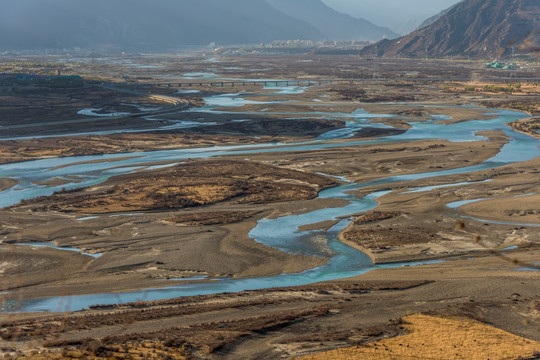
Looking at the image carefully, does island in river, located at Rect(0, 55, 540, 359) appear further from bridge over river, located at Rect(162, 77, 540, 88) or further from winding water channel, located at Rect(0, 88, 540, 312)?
bridge over river, located at Rect(162, 77, 540, 88)

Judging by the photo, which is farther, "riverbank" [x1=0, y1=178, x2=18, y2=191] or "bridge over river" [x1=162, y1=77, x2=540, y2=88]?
"bridge over river" [x1=162, y1=77, x2=540, y2=88]

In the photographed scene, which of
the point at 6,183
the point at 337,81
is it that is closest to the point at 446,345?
the point at 6,183

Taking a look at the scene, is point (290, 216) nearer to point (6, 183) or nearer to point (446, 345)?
point (446, 345)

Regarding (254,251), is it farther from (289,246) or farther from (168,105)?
(168,105)

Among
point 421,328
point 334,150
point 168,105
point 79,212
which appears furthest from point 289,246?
point 168,105

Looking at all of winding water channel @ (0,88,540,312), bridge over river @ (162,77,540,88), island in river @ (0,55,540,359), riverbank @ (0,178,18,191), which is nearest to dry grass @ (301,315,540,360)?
island in river @ (0,55,540,359)

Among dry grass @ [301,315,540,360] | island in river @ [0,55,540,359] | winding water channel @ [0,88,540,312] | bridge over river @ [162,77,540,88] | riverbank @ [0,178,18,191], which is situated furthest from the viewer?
bridge over river @ [162,77,540,88]
